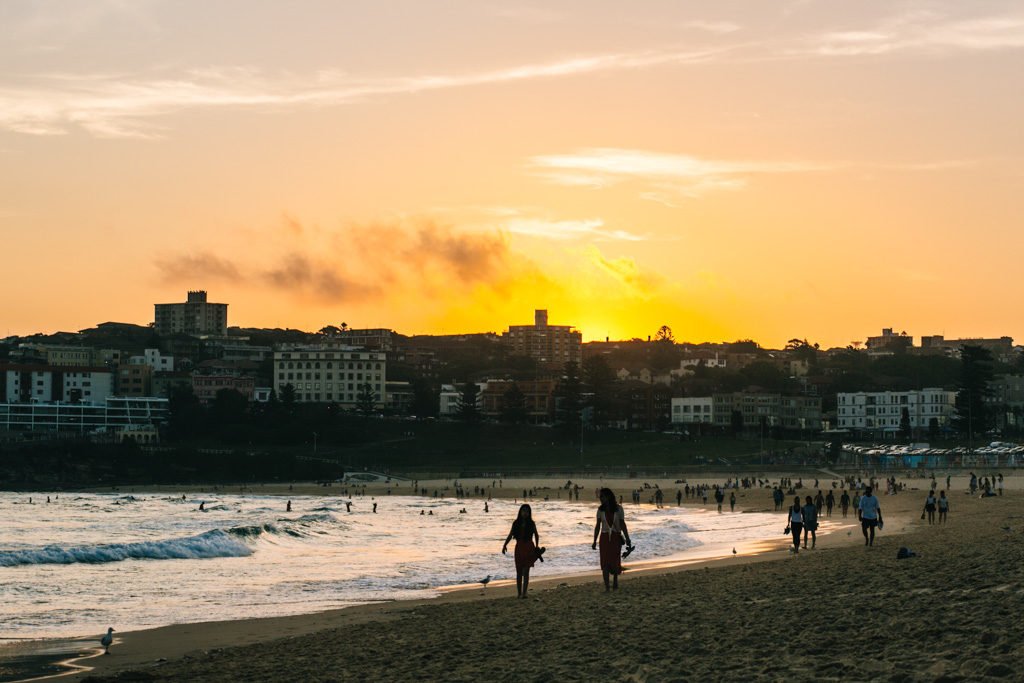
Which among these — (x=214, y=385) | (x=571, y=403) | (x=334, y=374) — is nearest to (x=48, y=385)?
(x=214, y=385)

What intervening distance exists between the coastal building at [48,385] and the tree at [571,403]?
7157 centimetres

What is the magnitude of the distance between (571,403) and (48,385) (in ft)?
265

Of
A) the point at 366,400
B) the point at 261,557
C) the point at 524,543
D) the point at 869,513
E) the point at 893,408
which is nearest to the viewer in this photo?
the point at 524,543

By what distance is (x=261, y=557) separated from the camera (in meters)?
39.8

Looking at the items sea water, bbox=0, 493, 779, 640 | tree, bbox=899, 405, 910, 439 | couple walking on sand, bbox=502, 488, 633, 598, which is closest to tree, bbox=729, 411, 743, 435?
tree, bbox=899, 405, 910, 439

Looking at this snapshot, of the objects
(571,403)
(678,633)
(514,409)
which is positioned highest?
(571,403)

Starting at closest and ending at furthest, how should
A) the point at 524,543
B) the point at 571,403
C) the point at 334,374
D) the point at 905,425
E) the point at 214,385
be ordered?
the point at 524,543
the point at 905,425
the point at 571,403
the point at 214,385
the point at 334,374

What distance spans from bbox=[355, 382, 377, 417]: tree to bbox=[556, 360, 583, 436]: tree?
2971cm

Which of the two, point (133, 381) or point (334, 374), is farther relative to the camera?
point (133, 381)

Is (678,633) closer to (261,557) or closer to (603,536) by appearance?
(603,536)

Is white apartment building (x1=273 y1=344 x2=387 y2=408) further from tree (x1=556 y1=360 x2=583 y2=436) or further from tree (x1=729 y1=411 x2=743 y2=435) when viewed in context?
tree (x1=729 y1=411 x2=743 y2=435)

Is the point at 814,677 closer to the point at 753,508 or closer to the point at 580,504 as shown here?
the point at 753,508

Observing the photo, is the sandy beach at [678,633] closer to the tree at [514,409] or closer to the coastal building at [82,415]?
the tree at [514,409]

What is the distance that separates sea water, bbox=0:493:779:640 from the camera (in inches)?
993
